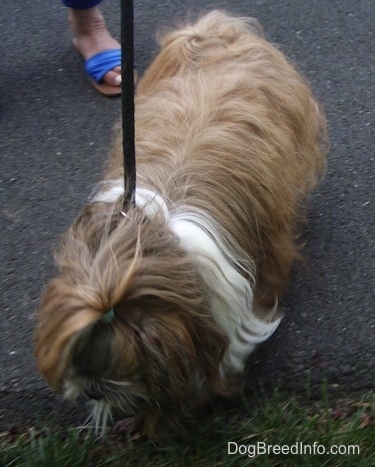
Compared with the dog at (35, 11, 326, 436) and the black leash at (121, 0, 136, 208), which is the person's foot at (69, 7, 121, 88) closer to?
the dog at (35, 11, 326, 436)

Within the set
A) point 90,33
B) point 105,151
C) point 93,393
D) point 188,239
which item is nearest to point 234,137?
point 188,239

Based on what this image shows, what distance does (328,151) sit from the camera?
118 inches

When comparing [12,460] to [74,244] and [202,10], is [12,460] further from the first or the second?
[202,10]

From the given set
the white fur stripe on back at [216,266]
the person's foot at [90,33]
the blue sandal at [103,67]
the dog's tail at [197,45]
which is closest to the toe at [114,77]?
the blue sandal at [103,67]

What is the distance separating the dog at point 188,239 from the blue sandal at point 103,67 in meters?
0.86

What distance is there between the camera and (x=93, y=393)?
5.73ft

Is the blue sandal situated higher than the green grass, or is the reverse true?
the blue sandal

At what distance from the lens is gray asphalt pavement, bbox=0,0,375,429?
232cm

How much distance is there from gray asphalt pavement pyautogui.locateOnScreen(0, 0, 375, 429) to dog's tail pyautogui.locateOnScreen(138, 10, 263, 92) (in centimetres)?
66

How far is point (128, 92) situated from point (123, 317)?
0.48 metres

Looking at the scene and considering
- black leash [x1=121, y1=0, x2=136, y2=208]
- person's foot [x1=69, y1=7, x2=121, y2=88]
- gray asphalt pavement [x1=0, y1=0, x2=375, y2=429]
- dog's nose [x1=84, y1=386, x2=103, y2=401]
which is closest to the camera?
black leash [x1=121, y1=0, x2=136, y2=208]

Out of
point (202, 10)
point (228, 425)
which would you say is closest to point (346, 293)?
point (228, 425)

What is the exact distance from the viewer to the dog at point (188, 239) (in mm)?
1635

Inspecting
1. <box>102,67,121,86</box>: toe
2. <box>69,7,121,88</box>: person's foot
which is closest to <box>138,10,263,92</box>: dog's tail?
<box>102,67,121,86</box>: toe
